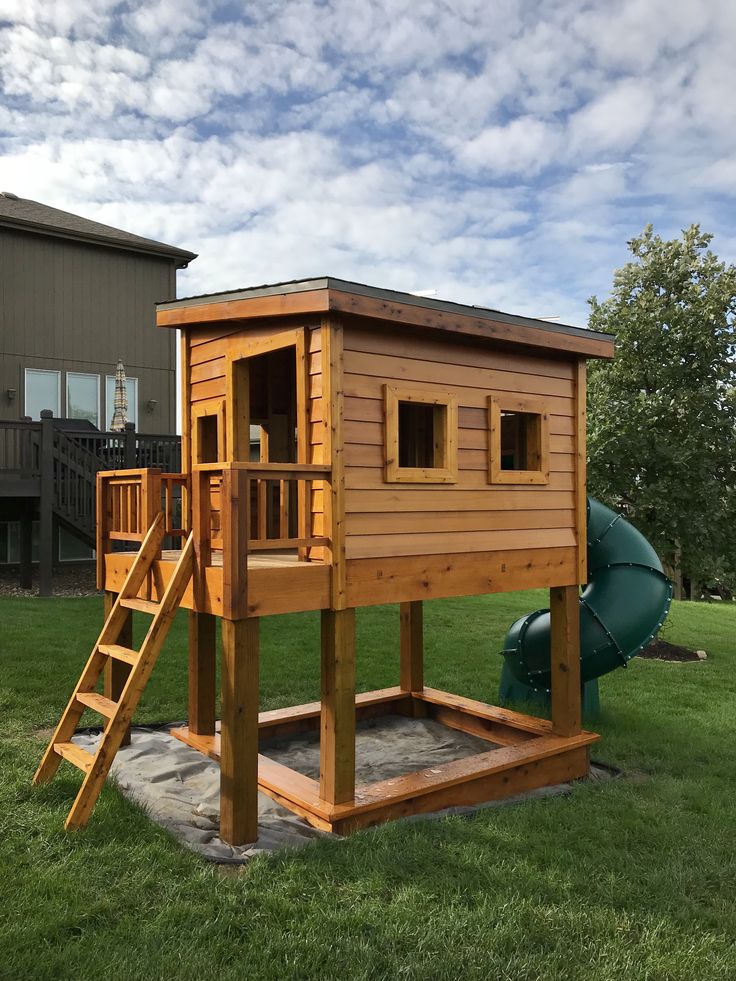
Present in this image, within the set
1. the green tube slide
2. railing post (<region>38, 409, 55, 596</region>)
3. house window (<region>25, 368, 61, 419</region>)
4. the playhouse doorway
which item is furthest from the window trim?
the green tube slide

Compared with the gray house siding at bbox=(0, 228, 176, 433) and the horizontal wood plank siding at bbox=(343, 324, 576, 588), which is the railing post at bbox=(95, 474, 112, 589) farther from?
the gray house siding at bbox=(0, 228, 176, 433)

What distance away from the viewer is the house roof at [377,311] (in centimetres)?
521

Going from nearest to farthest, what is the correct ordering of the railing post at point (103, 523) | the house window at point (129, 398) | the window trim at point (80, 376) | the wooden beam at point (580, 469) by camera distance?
the railing post at point (103, 523), the wooden beam at point (580, 469), the window trim at point (80, 376), the house window at point (129, 398)

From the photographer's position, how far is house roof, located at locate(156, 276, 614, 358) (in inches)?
205

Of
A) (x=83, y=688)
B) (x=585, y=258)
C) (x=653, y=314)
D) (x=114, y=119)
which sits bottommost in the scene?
(x=83, y=688)

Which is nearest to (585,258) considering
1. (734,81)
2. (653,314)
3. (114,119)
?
(653,314)

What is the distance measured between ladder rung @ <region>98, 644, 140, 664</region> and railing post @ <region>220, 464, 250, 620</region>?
885 mm

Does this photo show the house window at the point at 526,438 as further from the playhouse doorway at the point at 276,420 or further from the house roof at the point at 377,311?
the playhouse doorway at the point at 276,420

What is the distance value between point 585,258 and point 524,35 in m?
8.47

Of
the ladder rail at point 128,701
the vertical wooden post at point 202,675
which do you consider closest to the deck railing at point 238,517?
the ladder rail at point 128,701

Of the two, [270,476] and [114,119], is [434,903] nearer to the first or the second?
[270,476]

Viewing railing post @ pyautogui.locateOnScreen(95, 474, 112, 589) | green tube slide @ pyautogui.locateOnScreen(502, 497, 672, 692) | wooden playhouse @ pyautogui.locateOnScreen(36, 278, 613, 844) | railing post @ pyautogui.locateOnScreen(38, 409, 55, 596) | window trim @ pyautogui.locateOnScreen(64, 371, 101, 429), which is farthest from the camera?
window trim @ pyautogui.locateOnScreen(64, 371, 101, 429)

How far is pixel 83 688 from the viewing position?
5.88m

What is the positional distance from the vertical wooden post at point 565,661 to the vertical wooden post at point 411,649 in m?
1.80
